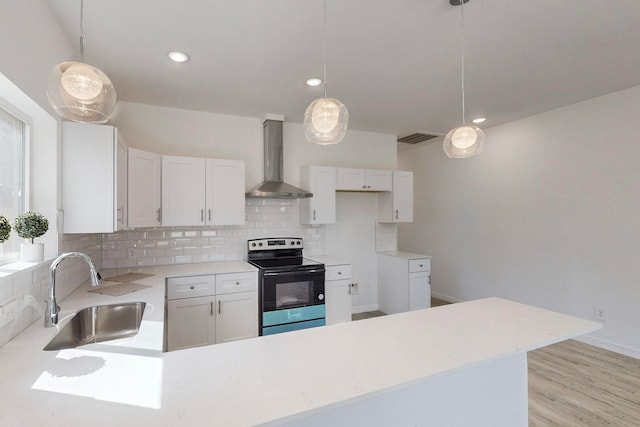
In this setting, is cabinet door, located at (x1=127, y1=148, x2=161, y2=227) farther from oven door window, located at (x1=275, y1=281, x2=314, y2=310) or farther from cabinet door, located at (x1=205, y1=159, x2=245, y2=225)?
oven door window, located at (x1=275, y1=281, x2=314, y2=310)

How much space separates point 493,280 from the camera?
4289 mm

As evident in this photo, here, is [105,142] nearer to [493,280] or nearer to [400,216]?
[400,216]

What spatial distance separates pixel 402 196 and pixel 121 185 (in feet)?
11.2

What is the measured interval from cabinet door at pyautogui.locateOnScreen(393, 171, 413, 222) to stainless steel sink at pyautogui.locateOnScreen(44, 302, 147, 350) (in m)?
3.36

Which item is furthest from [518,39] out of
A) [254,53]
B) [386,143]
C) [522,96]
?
[386,143]

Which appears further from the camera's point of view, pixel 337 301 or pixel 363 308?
pixel 363 308

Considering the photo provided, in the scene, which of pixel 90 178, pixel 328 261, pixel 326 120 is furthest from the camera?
pixel 328 261

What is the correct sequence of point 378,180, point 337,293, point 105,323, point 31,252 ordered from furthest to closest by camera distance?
1. point 378,180
2. point 337,293
3. point 105,323
4. point 31,252

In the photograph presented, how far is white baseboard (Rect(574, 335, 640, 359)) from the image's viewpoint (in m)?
2.97

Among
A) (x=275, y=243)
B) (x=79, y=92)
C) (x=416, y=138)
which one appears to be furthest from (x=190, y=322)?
(x=416, y=138)

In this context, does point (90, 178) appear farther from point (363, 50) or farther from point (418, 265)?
point (418, 265)

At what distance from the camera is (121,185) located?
2.29 metres

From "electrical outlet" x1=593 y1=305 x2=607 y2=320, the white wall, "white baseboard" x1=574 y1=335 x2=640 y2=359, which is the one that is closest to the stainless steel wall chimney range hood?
the white wall

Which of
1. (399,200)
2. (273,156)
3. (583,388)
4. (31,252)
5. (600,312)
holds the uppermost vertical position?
(273,156)
